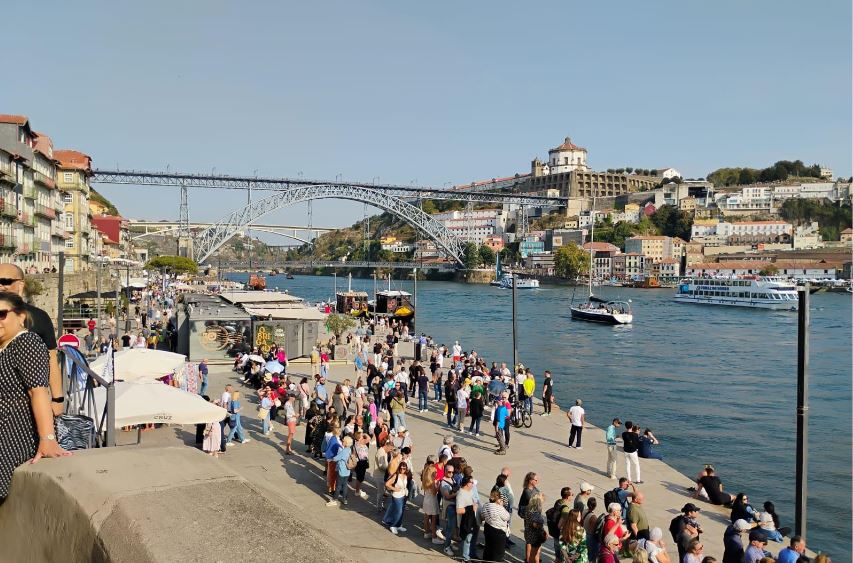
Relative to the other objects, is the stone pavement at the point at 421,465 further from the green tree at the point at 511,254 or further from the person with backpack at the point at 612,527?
the green tree at the point at 511,254

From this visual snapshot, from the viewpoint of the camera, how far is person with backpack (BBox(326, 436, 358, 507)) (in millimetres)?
7816

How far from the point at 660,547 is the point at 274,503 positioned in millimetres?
5114

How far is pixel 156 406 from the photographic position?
26.3 ft

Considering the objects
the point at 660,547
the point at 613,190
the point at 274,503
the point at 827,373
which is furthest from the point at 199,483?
the point at 613,190

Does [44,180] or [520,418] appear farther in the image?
[44,180]

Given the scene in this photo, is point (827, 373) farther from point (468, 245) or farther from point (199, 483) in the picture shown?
point (468, 245)

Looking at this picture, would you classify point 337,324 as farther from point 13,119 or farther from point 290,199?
point 290,199

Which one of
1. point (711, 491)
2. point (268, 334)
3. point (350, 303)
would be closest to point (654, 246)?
point (350, 303)

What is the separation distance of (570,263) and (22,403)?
103 m

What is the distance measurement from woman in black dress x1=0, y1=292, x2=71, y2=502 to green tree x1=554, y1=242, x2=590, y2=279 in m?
103

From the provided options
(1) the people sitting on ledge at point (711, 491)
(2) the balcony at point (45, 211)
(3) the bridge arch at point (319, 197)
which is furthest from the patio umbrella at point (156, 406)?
(3) the bridge arch at point (319, 197)

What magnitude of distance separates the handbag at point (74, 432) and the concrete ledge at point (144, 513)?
1.43 meters

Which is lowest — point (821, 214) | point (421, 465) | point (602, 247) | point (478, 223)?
point (421, 465)

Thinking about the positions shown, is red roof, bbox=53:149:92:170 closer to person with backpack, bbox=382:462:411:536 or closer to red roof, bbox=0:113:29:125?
red roof, bbox=0:113:29:125
